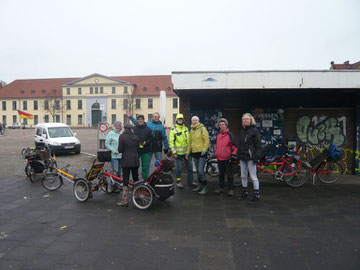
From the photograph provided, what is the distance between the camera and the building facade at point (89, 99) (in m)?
71.9

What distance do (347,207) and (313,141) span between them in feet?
12.5

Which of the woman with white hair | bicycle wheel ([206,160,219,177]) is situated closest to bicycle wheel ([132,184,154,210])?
the woman with white hair

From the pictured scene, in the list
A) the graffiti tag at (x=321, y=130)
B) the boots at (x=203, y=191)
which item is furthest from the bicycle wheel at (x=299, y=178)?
the boots at (x=203, y=191)

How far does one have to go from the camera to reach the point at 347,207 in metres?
5.79

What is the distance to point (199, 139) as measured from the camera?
22.8ft

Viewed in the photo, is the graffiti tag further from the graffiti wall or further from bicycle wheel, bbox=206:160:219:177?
bicycle wheel, bbox=206:160:219:177

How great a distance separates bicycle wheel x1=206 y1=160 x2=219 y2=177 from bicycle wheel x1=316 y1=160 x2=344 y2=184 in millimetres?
2922

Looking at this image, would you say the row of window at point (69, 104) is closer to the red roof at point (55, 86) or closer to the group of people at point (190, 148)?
the red roof at point (55, 86)

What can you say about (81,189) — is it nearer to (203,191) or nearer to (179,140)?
(179,140)

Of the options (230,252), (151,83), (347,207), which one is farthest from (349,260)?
(151,83)

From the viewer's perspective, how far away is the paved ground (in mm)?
3627

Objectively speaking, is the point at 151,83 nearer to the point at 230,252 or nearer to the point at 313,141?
the point at 313,141

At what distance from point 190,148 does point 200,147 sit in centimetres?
35

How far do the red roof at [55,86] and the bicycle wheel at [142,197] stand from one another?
217ft
